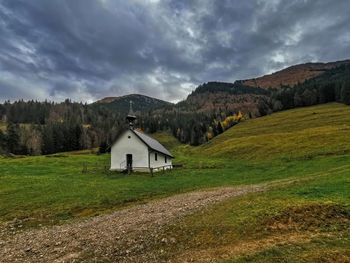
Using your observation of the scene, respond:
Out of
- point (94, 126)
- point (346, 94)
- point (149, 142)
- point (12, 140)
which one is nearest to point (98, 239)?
point (149, 142)

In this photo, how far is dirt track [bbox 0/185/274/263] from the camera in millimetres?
7172

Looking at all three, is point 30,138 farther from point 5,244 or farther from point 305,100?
point 305,100

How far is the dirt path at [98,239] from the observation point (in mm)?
7172

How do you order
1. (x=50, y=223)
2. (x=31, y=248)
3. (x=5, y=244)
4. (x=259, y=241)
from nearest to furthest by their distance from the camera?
(x=259, y=241) → (x=31, y=248) → (x=5, y=244) → (x=50, y=223)

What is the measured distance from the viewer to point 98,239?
8.56m

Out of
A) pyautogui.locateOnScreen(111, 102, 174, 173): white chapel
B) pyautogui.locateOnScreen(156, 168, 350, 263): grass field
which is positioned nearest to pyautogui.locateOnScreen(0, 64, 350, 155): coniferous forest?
pyautogui.locateOnScreen(111, 102, 174, 173): white chapel

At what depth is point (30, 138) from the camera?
100 metres

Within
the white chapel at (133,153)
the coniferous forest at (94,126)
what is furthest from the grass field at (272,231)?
the coniferous forest at (94,126)

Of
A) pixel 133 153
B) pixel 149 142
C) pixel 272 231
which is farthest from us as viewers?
pixel 149 142

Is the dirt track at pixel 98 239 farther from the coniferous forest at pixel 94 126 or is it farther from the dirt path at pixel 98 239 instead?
the coniferous forest at pixel 94 126

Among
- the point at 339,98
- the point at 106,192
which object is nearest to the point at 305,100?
the point at 339,98

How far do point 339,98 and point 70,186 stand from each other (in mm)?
144440

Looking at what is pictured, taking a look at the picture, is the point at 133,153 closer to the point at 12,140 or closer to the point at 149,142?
the point at 149,142

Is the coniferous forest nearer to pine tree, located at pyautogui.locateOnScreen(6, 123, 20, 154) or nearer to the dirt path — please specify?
pine tree, located at pyautogui.locateOnScreen(6, 123, 20, 154)
